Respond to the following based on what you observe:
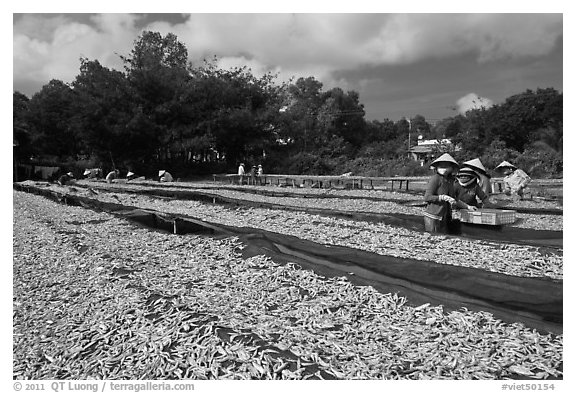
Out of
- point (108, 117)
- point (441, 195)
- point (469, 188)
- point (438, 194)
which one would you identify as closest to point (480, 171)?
point (469, 188)

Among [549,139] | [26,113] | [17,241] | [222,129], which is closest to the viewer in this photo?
[17,241]

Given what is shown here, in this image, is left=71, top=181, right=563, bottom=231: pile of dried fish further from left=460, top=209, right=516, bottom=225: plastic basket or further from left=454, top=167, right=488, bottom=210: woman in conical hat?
left=460, top=209, right=516, bottom=225: plastic basket

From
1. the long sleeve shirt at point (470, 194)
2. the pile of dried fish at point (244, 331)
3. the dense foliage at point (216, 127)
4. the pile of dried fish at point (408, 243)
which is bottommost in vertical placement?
the pile of dried fish at point (244, 331)

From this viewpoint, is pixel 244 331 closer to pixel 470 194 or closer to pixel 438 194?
pixel 438 194

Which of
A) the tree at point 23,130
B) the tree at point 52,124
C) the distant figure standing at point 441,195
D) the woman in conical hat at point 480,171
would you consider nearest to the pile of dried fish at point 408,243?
the distant figure standing at point 441,195

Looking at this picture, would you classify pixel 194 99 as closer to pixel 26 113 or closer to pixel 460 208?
pixel 26 113

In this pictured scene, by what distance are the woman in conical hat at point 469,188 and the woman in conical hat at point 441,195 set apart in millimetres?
711

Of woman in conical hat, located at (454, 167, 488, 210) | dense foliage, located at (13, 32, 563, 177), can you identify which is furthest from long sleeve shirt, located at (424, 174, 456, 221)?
dense foliage, located at (13, 32, 563, 177)

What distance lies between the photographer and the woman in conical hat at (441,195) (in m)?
5.68

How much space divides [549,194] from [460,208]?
6783mm

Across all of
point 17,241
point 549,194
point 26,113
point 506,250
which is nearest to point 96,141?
point 26,113

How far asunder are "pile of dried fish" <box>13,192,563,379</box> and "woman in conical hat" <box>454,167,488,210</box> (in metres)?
3.61

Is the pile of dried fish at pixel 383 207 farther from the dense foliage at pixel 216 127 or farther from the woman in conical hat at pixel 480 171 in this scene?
the dense foliage at pixel 216 127

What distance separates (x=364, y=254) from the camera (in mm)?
4418
